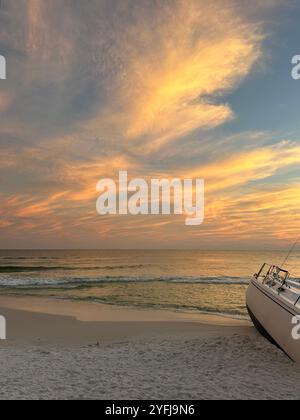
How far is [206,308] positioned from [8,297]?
455 inches

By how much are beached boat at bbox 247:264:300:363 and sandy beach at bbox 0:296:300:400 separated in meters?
0.45

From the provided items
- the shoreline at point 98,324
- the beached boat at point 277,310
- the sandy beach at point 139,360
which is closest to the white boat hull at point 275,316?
the beached boat at point 277,310

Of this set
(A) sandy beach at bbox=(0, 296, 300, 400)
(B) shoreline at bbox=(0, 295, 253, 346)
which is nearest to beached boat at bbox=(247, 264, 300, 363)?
(A) sandy beach at bbox=(0, 296, 300, 400)

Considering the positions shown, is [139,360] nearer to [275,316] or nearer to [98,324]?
[275,316]

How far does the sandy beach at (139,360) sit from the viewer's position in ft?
22.0

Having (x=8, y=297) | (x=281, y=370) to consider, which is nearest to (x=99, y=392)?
(x=281, y=370)

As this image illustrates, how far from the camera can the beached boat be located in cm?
823

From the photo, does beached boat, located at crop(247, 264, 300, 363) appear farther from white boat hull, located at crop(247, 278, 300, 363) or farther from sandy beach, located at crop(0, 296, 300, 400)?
sandy beach, located at crop(0, 296, 300, 400)

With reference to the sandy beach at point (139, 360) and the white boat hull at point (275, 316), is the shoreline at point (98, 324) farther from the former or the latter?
the white boat hull at point (275, 316)

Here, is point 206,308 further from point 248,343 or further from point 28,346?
point 28,346

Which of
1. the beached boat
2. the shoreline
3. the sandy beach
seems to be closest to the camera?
the sandy beach

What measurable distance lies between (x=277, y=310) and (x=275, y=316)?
164 mm

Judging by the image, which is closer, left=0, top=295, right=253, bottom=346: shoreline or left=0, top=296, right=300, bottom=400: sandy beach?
left=0, top=296, right=300, bottom=400: sandy beach

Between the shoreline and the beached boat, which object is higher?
the beached boat
